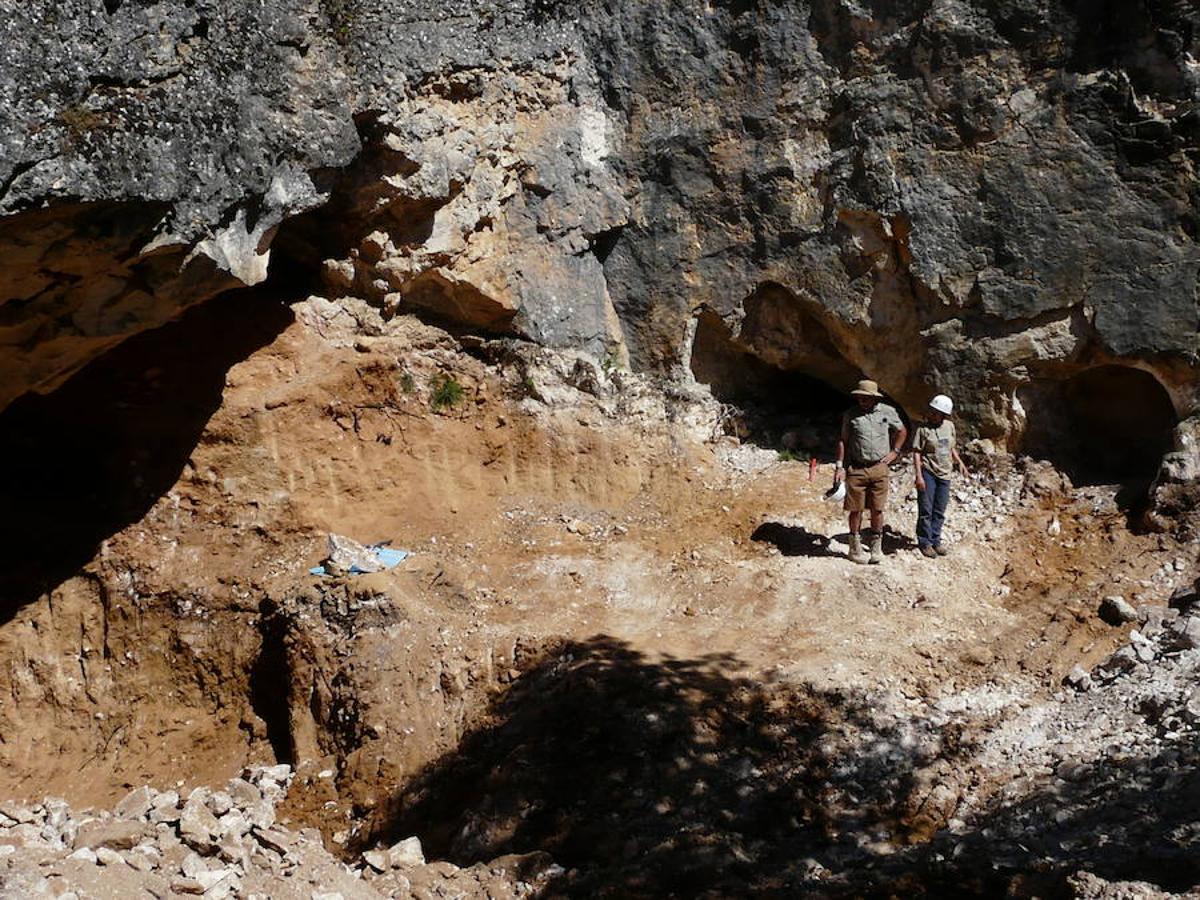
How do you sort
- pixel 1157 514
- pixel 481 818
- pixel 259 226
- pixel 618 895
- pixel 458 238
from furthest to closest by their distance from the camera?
pixel 458 238, pixel 1157 514, pixel 259 226, pixel 481 818, pixel 618 895

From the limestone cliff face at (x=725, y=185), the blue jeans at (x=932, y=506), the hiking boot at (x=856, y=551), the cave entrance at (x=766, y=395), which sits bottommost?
the hiking boot at (x=856, y=551)

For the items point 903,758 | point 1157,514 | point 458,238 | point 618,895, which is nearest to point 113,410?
point 458,238

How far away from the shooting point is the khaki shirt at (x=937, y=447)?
7.78 m

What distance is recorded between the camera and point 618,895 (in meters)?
4.94

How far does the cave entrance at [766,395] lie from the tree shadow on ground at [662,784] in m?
2.84

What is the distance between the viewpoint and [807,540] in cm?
806

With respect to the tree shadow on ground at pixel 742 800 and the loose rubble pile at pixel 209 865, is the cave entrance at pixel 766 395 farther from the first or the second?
the loose rubble pile at pixel 209 865

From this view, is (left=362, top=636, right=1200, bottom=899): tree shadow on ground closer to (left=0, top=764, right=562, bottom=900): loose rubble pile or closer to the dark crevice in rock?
(left=0, top=764, right=562, bottom=900): loose rubble pile

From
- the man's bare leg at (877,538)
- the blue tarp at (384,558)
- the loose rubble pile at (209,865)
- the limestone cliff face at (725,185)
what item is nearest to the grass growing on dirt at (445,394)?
the limestone cliff face at (725,185)

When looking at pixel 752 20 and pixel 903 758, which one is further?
pixel 752 20

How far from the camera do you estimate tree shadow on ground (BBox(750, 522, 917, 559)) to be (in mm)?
7906

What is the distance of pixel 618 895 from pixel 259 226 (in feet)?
14.3

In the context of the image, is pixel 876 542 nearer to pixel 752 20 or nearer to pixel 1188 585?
pixel 1188 585

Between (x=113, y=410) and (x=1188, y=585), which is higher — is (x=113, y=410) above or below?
above
